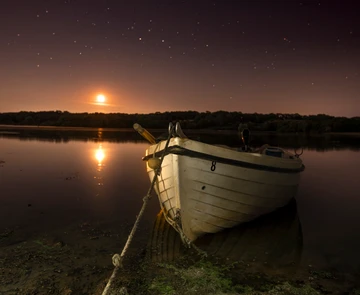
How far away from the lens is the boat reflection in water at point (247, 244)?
19.5 feet

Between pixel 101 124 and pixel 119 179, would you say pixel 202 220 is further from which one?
pixel 101 124

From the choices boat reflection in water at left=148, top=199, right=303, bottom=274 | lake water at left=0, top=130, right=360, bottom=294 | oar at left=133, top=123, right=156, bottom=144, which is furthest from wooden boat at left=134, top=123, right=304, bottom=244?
lake water at left=0, top=130, right=360, bottom=294

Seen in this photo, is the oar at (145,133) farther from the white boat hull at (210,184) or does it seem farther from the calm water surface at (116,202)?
the calm water surface at (116,202)

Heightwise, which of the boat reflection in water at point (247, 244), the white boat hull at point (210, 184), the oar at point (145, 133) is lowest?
the boat reflection in water at point (247, 244)

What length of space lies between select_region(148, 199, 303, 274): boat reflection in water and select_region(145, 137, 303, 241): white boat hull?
0.35 m

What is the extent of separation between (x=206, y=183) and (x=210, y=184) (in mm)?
95

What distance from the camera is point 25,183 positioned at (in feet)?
Answer: 39.6

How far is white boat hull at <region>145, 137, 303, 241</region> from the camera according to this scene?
20.5 ft

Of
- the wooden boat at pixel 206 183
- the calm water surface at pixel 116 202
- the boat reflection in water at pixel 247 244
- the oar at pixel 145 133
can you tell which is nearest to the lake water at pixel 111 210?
the calm water surface at pixel 116 202

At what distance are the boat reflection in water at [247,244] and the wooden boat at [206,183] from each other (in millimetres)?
314

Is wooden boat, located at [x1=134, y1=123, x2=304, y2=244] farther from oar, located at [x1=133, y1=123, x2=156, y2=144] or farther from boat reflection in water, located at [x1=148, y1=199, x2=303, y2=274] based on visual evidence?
oar, located at [x1=133, y1=123, x2=156, y2=144]

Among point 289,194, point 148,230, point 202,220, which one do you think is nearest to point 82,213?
point 148,230

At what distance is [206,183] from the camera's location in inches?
250

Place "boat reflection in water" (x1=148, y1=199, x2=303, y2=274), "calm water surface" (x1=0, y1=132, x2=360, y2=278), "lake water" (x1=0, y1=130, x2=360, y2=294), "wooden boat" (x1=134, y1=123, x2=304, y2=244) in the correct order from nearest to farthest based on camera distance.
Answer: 1. "boat reflection in water" (x1=148, y1=199, x2=303, y2=274)
2. "wooden boat" (x1=134, y1=123, x2=304, y2=244)
3. "lake water" (x1=0, y1=130, x2=360, y2=294)
4. "calm water surface" (x1=0, y1=132, x2=360, y2=278)
